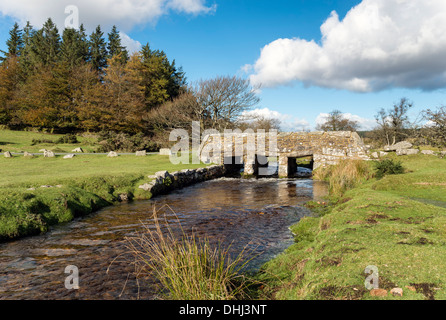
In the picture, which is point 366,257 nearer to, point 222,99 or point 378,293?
point 378,293

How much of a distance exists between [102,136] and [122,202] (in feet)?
81.8

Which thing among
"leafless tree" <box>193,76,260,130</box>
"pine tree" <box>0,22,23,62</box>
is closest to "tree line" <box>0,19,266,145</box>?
"leafless tree" <box>193,76,260,130</box>

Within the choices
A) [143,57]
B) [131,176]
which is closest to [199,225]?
[131,176]

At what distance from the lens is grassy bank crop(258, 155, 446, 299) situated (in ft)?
11.3

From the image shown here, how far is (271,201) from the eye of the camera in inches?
507

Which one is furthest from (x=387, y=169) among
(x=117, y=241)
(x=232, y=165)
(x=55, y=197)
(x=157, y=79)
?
(x=157, y=79)

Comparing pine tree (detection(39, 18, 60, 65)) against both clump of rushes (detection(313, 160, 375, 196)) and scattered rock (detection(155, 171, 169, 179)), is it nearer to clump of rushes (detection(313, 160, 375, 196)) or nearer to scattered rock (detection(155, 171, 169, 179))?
scattered rock (detection(155, 171, 169, 179))

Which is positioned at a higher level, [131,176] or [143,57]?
[143,57]

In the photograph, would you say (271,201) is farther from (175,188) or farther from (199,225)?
(175,188)

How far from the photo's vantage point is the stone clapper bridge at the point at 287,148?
2153cm

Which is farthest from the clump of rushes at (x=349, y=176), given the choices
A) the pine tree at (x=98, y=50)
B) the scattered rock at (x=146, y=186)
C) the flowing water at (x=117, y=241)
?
the pine tree at (x=98, y=50)

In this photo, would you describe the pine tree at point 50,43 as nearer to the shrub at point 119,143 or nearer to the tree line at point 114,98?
the tree line at point 114,98

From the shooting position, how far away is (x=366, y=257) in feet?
13.7

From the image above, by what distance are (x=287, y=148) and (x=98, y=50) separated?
57454 mm
